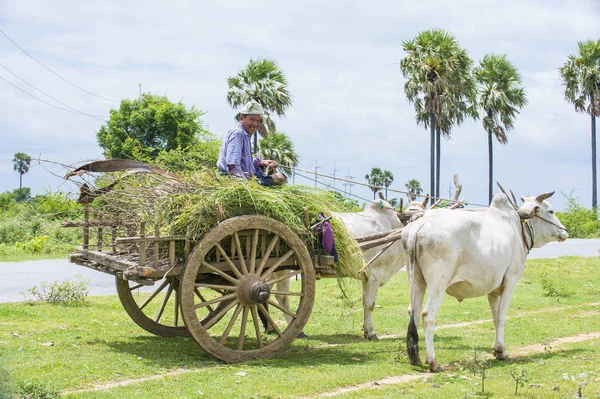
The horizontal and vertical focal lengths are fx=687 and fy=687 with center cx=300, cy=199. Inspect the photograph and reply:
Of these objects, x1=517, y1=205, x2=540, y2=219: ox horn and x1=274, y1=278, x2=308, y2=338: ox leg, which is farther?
x1=274, y1=278, x2=308, y2=338: ox leg

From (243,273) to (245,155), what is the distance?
59.7 inches

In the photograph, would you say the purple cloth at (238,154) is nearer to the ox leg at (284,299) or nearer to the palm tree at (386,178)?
the ox leg at (284,299)

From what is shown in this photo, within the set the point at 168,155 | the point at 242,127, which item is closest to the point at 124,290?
the point at 168,155

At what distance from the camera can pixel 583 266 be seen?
813 inches

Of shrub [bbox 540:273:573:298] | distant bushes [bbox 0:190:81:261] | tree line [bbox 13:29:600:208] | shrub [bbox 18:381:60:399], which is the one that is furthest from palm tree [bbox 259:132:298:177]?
shrub [bbox 18:381:60:399]

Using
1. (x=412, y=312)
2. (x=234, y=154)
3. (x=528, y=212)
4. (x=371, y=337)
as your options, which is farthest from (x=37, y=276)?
(x=528, y=212)

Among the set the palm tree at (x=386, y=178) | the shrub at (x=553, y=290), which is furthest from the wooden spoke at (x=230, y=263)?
the palm tree at (x=386, y=178)

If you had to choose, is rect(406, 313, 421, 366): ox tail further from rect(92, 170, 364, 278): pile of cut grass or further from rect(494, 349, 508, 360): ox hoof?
rect(494, 349, 508, 360): ox hoof

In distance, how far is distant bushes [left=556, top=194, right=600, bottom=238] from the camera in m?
37.2

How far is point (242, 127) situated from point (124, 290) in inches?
107

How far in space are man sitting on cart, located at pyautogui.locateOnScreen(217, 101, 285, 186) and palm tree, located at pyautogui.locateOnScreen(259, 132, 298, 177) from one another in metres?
Result: 20.7

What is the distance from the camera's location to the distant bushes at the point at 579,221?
37.2 meters

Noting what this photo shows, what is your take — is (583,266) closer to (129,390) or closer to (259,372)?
(259,372)

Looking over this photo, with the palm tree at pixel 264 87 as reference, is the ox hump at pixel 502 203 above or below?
below
